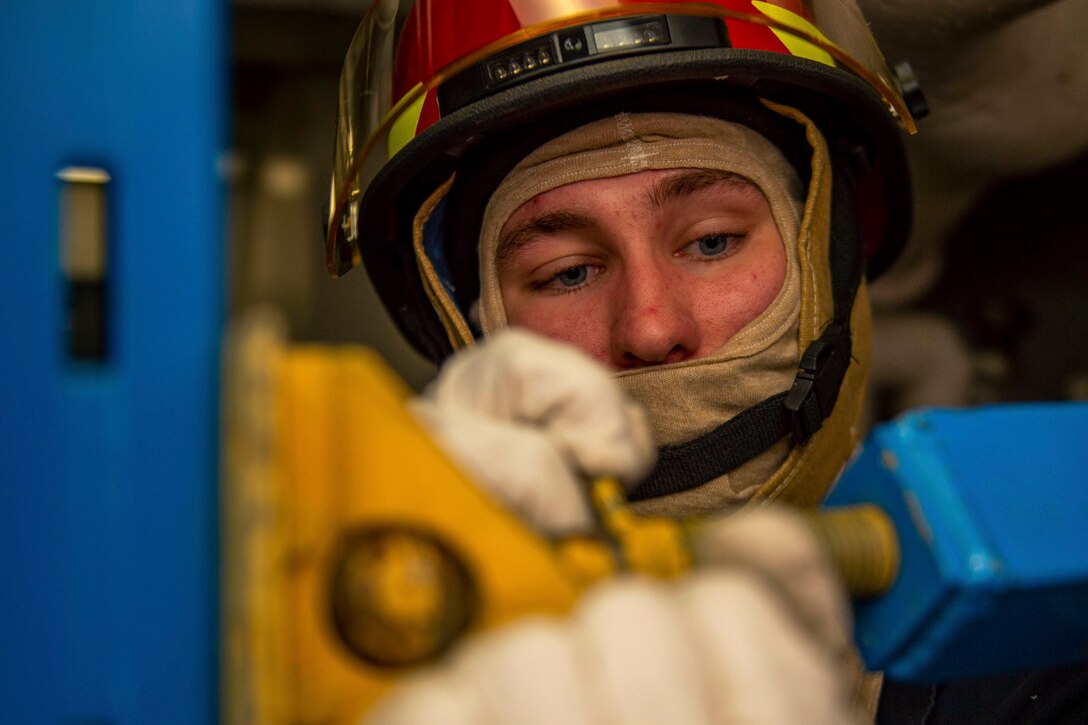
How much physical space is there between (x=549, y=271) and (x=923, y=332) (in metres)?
1.30

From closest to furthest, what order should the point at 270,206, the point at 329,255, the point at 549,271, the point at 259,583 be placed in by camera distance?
the point at 259,583, the point at 549,271, the point at 329,255, the point at 270,206

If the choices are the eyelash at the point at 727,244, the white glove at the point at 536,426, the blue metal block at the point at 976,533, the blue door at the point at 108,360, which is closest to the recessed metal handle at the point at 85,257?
the blue door at the point at 108,360

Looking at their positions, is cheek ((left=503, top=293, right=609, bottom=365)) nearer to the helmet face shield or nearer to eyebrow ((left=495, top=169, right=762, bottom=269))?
eyebrow ((left=495, top=169, right=762, bottom=269))

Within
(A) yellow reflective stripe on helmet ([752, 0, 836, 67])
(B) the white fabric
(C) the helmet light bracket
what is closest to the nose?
(C) the helmet light bracket

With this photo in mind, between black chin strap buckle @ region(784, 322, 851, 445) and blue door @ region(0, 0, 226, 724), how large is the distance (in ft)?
2.45

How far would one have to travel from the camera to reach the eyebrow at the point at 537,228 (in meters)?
1.12

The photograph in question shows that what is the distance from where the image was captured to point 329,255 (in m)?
1.41

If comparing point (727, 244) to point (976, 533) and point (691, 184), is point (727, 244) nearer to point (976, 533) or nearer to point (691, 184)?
point (691, 184)

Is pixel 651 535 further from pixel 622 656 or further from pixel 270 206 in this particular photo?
pixel 270 206

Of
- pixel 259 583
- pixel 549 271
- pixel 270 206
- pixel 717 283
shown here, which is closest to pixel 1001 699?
pixel 717 283

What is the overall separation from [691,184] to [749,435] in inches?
12.5

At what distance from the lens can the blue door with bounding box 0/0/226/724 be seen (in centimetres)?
42

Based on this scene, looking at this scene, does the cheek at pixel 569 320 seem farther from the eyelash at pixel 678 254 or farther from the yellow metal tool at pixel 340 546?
the yellow metal tool at pixel 340 546

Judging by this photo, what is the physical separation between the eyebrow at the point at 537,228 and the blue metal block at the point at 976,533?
598mm
